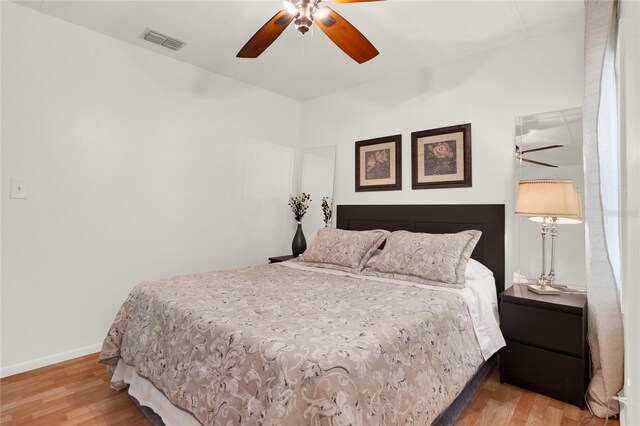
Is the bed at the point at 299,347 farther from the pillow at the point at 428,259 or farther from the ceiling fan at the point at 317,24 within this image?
the ceiling fan at the point at 317,24

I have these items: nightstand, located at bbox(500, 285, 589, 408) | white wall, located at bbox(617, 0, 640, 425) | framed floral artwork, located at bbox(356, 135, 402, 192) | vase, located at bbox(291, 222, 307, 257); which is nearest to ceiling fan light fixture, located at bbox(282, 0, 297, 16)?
white wall, located at bbox(617, 0, 640, 425)

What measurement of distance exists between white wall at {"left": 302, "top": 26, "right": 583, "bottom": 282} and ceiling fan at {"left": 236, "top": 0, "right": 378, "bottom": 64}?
1.25 metres

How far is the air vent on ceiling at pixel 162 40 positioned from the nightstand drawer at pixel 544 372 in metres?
3.45

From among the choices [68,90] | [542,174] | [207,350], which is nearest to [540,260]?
[542,174]

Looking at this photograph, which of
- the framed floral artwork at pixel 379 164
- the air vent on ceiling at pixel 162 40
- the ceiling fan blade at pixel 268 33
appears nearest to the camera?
the ceiling fan blade at pixel 268 33

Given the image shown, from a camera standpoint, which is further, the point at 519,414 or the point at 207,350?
the point at 519,414

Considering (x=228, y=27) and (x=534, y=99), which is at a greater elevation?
(x=228, y=27)

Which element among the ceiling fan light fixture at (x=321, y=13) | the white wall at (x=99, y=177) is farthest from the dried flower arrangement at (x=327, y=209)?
the ceiling fan light fixture at (x=321, y=13)

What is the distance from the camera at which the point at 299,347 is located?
3.84 ft

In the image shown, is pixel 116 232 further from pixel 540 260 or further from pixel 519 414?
pixel 540 260

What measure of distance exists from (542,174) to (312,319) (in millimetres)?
2113

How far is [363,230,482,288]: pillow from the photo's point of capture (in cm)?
223

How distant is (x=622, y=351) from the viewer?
1.78m

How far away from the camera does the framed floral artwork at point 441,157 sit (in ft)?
9.41
